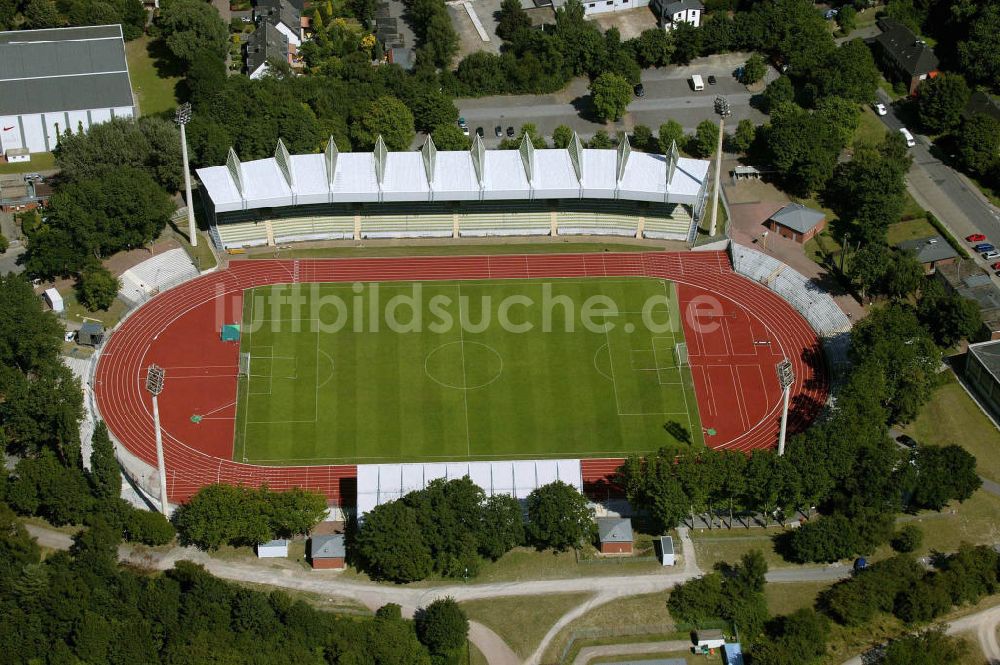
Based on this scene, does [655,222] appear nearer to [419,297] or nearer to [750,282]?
[750,282]

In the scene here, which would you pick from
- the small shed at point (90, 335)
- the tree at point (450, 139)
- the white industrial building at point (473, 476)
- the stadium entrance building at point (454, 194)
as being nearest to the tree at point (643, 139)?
the stadium entrance building at point (454, 194)

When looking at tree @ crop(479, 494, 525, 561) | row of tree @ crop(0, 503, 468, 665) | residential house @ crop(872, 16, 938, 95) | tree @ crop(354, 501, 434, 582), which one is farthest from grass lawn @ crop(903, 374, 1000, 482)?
residential house @ crop(872, 16, 938, 95)

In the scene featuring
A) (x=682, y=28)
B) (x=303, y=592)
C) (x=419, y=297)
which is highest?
(x=682, y=28)

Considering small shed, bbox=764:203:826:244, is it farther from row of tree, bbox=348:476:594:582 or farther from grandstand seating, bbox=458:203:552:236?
row of tree, bbox=348:476:594:582

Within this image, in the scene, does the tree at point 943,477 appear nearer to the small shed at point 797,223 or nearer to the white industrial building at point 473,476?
the white industrial building at point 473,476

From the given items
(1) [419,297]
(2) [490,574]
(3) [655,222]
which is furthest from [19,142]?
(2) [490,574]

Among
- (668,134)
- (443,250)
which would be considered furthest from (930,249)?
(443,250)

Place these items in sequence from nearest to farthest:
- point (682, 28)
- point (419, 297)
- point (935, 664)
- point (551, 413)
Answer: point (935, 664)
point (551, 413)
point (419, 297)
point (682, 28)

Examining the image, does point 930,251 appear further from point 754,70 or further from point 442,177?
point 442,177
